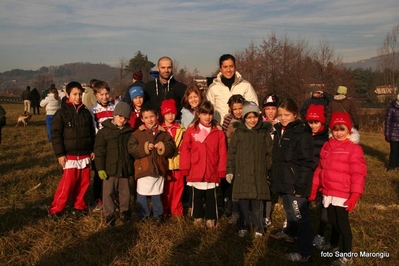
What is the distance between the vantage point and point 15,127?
1853 centimetres

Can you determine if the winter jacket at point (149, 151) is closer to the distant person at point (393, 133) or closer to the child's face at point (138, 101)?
the child's face at point (138, 101)

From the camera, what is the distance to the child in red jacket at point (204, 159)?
5031 mm

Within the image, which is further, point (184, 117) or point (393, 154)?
point (393, 154)

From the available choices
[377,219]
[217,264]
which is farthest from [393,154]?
[217,264]

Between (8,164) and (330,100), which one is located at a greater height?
(330,100)

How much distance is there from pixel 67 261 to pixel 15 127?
54.1 feet

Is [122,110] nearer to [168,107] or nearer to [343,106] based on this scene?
[168,107]

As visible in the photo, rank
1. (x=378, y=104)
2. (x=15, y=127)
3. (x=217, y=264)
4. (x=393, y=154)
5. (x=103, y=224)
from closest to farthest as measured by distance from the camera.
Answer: (x=217, y=264), (x=103, y=224), (x=393, y=154), (x=15, y=127), (x=378, y=104)

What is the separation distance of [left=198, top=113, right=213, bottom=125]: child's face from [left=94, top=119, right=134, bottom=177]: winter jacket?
3.45 ft

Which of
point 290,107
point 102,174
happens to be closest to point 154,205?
point 102,174

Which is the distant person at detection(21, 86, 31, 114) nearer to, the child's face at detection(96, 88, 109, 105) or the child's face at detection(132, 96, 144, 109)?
the child's face at detection(96, 88, 109, 105)

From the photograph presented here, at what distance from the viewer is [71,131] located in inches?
207

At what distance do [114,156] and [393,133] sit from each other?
23.7 ft

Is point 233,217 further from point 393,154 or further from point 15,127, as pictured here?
point 15,127
